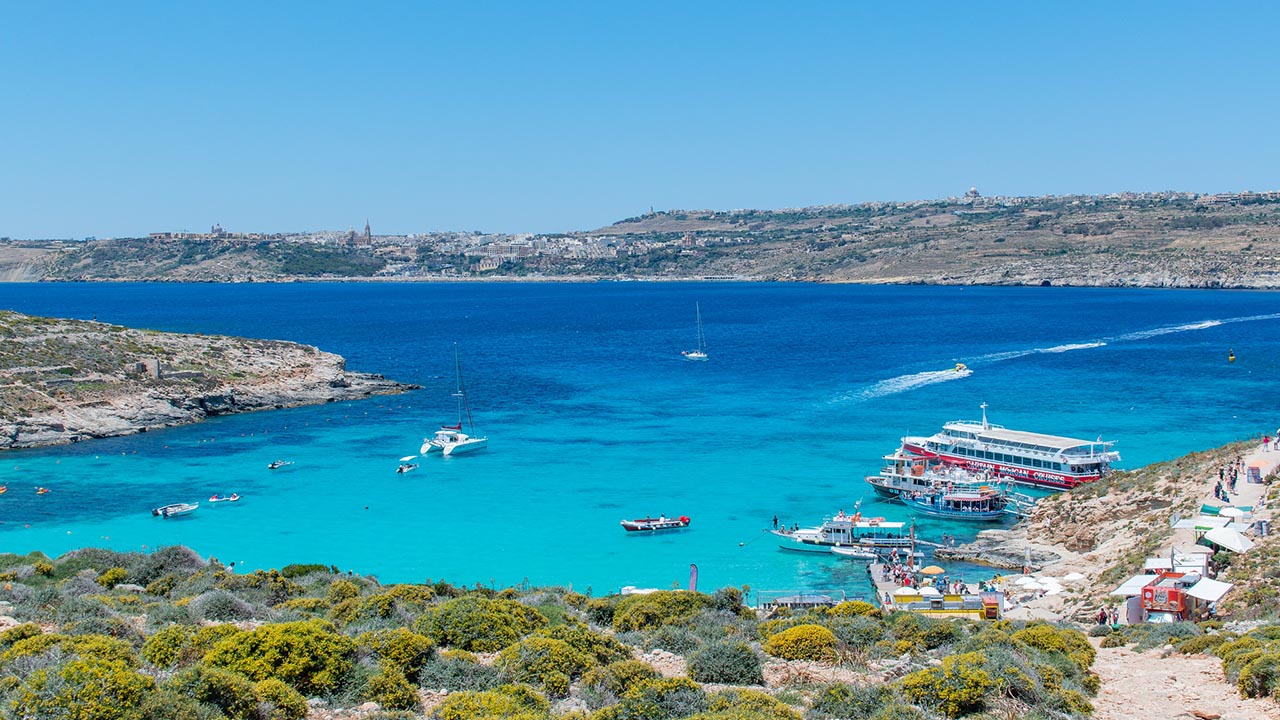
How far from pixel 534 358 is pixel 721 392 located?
2462cm

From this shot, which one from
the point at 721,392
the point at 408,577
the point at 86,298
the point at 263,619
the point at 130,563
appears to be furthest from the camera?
the point at 86,298

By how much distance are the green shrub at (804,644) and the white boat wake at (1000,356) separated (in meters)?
45.1

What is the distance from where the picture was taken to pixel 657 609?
16.7 meters

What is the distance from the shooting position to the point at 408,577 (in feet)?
96.8

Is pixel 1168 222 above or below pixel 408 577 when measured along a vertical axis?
above

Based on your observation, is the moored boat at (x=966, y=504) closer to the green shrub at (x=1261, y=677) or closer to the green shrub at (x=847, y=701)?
the green shrub at (x=1261, y=677)

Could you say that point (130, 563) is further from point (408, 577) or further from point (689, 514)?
point (689, 514)

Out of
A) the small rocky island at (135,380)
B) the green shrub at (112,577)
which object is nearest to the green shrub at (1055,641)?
the green shrub at (112,577)

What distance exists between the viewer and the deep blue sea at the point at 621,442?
106ft

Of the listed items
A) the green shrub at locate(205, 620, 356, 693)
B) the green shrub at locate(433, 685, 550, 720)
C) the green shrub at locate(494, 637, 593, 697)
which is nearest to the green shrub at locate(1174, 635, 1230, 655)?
the green shrub at locate(494, 637, 593, 697)

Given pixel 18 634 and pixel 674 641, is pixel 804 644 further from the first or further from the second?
pixel 18 634

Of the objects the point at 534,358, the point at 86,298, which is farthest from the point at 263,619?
the point at 86,298

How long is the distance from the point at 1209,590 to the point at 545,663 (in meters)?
15.0

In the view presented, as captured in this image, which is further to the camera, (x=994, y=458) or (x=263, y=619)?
(x=994, y=458)
